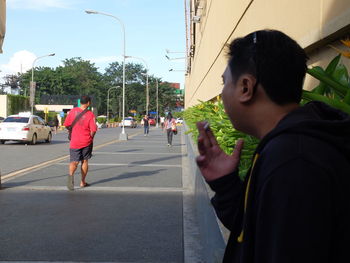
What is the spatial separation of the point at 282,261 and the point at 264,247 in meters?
0.06

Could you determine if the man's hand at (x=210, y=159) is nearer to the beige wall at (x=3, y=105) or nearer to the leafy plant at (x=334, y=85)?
the leafy plant at (x=334, y=85)

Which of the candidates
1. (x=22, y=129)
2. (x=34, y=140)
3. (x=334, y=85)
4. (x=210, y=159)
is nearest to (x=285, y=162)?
(x=210, y=159)

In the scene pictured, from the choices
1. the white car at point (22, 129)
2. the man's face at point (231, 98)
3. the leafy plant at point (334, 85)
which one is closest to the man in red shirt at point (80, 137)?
the leafy plant at point (334, 85)

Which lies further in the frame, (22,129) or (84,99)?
(22,129)

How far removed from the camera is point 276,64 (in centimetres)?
123

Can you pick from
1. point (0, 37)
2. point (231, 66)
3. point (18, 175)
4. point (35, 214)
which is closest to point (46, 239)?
point (35, 214)

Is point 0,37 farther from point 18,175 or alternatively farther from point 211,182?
point 211,182

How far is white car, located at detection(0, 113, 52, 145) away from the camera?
21234 mm

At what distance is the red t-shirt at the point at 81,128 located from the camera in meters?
8.52

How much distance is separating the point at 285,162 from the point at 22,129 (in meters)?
21.5

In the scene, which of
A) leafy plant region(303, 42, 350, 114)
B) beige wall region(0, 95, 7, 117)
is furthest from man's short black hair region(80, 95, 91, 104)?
beige wall region(0, 95, 7, 117)

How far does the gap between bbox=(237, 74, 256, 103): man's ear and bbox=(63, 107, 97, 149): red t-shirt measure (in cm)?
743

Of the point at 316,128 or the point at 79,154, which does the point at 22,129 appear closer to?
the point at 79,154

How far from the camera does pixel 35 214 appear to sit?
651 centimetres
